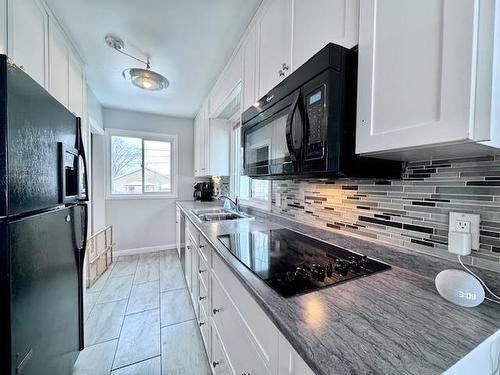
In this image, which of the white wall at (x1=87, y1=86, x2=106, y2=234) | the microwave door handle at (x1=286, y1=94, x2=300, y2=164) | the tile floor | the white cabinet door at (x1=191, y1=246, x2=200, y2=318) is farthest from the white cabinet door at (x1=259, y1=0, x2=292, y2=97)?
the white wall at (x1=87, y1=86, x2=106, y2=234)

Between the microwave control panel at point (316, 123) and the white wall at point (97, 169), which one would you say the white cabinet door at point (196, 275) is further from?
the white wall at point (97, 169)

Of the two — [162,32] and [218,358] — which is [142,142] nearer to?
[162,32]

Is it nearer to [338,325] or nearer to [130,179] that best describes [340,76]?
[338,325]

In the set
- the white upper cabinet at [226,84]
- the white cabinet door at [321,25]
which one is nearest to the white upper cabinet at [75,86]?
the white upper cabinet at [226,84]

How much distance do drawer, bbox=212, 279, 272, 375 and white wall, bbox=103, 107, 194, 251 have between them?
119 inches

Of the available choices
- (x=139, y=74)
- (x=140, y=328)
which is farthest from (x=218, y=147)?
(x=140, y=328)

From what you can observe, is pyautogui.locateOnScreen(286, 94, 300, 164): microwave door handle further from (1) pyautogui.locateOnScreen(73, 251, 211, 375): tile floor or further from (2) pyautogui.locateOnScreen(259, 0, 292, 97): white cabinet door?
(1) pyautogui.locateOnScreen(73, 251, 211, 375): tile floor

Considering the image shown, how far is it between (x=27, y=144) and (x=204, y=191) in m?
2.92

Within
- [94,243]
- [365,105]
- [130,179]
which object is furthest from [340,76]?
[130,179]

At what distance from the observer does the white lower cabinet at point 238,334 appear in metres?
0.56

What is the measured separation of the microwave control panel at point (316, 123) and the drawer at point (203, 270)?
3.12 ft

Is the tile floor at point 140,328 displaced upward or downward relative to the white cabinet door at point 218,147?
downward

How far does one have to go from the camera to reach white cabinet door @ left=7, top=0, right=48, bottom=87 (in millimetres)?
1183

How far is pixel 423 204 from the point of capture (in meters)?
0.83
